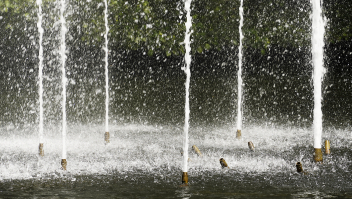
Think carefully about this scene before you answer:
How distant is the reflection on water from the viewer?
6402 millimetres

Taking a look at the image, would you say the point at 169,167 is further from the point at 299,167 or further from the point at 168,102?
the point at 168,102

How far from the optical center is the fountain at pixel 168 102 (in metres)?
7.04

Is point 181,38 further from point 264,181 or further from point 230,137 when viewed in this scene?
point 264,181

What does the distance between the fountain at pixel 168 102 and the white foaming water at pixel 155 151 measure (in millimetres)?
29

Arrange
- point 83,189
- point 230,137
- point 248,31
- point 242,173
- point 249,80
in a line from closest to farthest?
point 83,189, point 242,173, point 230,137, point 248,31, point 249,80

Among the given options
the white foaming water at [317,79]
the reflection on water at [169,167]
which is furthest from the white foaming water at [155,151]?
the white foaming water at [317,79]

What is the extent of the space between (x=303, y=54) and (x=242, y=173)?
17923 millimetres

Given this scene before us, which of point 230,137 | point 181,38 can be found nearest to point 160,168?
point 230,137

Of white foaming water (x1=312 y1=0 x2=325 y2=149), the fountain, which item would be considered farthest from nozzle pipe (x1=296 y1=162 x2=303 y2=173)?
white foaming water (x1=312 y1=0 x2=325 y2=149)

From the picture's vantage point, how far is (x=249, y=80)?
23188 millimetres

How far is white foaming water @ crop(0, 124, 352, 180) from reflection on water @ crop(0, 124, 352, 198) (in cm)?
1

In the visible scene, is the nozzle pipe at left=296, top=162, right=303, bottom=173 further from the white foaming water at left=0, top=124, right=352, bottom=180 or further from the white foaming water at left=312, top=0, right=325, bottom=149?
the white foaming water at left=312, top=0, right=325, bottom=149

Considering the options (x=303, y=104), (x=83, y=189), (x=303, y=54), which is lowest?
(x=83, y=189)

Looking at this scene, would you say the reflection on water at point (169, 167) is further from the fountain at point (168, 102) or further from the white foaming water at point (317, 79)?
the white foaming water at point (317, 79)
